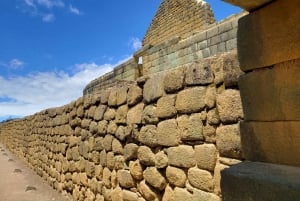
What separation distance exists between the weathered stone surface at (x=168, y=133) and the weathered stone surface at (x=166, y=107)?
70 millimetres

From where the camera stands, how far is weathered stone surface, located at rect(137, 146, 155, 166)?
344 cm

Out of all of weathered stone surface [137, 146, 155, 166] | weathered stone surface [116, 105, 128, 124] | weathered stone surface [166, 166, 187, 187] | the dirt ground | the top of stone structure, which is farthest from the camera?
the top of stone structure

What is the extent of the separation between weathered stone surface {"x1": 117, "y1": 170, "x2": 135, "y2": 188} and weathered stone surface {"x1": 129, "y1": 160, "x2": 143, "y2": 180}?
4.6 inches

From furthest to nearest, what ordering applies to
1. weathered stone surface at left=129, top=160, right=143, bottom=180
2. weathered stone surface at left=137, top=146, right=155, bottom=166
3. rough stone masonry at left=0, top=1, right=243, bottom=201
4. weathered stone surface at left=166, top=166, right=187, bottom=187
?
weathered stone surface at left=129, top=160, right=143, bottom=180 < weathered stone surface at left=137, top=146, right=155, bottom=166 < weathered stone surface at left=166, top=166, right=187, bottom=187 < rough stone masonry at left=0, top=1, right=243, bottom=201

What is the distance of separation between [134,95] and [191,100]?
1214 millimetres

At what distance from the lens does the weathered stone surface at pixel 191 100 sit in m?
2.70

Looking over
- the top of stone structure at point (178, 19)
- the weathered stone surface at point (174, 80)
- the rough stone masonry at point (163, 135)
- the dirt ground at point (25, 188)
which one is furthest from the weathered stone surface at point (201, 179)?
the top of stone structure at point (178, 19)

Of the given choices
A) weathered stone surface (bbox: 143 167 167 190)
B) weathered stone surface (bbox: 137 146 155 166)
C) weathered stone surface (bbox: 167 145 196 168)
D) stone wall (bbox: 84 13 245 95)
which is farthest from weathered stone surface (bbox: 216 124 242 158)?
stone wall (bbox: 84 13 245 95)

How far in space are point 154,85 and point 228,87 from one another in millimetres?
1153

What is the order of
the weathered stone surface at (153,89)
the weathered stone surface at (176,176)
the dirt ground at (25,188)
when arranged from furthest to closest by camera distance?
the dirt ground at (25,188), the weathered stone surface at (153,89), the weathered stone surface at (176,176)

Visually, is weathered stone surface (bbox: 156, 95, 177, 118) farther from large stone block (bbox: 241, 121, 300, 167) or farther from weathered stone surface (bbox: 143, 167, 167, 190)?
large stone block (bbox: 241, 121, 300, 167)

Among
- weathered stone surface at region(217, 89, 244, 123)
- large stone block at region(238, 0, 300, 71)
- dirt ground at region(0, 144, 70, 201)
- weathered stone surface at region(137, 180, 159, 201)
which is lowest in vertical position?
dirt ground at region(0, 144, 70, 201)

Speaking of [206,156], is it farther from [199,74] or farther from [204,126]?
[199,74]

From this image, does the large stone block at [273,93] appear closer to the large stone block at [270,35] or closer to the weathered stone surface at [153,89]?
the large stone block at [270,35]
